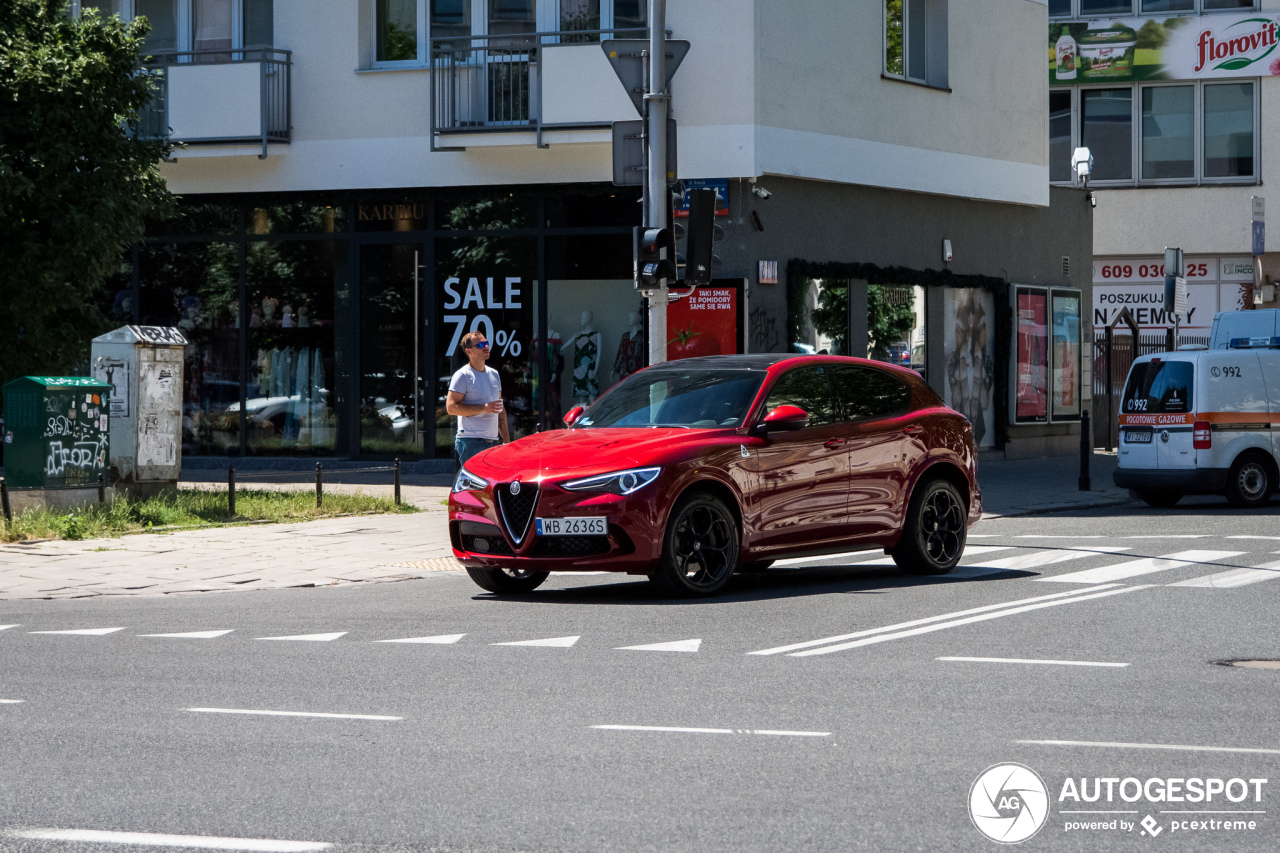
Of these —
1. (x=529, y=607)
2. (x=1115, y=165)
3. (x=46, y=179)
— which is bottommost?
(x=529, y=607)

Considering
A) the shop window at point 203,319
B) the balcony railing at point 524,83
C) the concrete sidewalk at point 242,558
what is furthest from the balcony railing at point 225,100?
the concrete sidewalk at point 242,558

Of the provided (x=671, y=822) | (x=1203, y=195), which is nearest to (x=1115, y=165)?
(x=1203, y=195)

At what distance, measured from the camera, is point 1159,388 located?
19.7 meters

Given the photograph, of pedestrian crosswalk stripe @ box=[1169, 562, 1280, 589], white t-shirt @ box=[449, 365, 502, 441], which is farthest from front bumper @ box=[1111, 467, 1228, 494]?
white t-shirt @ box=[449, 365, 502, 441]

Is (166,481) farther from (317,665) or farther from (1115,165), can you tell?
(1115,165)

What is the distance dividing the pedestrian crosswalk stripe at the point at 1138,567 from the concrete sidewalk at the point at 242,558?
15.0ft

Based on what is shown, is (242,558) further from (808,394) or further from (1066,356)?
(1066,356)

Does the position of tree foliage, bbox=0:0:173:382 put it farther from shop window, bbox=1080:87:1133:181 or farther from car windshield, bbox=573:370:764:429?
shop window, bbox=1080:87:1133:181

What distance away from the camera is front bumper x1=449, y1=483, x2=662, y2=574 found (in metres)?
10.5

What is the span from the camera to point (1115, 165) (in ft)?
133

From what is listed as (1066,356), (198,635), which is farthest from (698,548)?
(1066,356)

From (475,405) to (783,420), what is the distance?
473cm

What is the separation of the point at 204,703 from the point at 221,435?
18.8m

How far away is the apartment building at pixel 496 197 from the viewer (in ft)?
76.9
